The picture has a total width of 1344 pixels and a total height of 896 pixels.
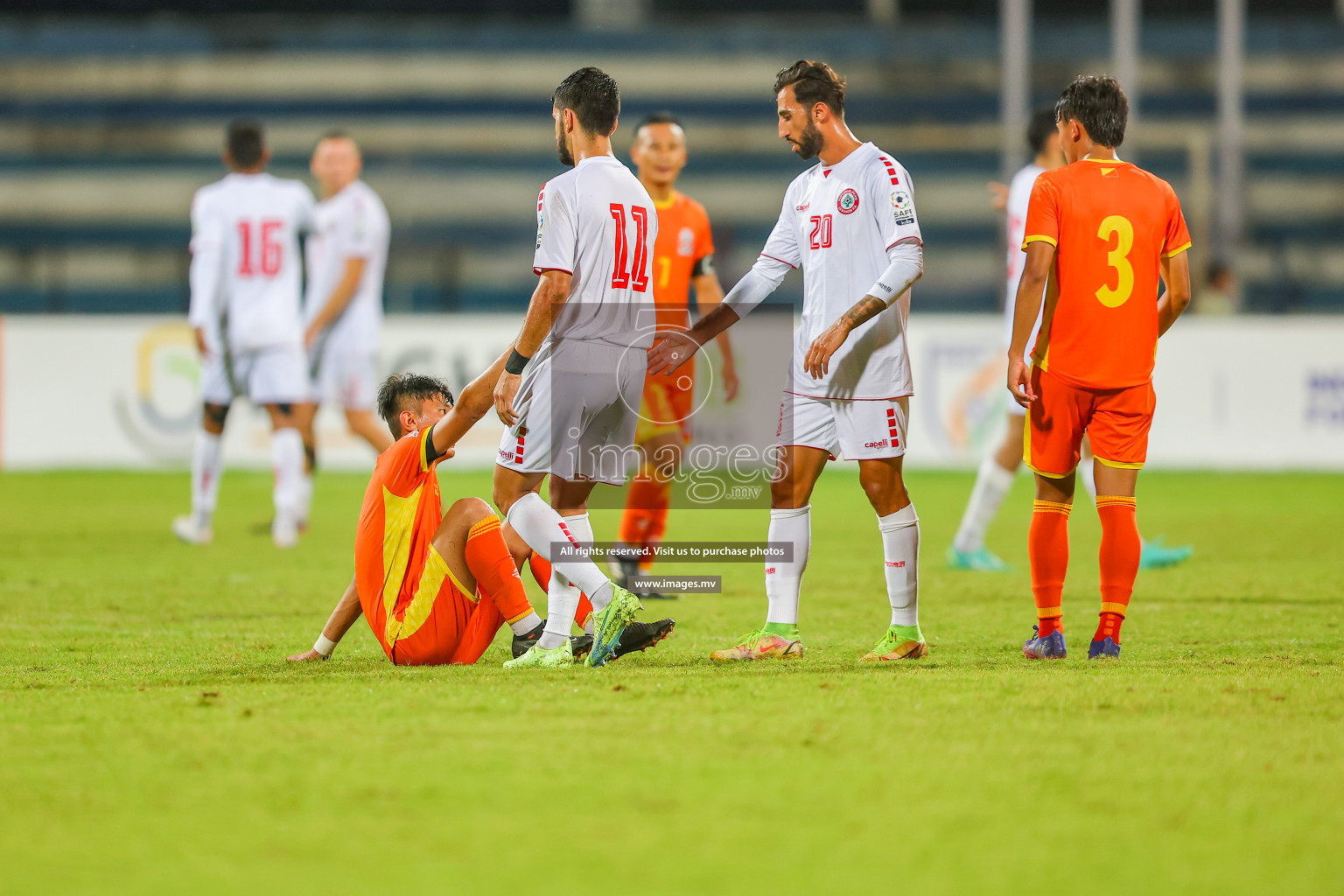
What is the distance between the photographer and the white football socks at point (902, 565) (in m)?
5.03

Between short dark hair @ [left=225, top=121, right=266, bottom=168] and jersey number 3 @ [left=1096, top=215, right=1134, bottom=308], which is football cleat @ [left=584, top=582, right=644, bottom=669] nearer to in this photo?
jersey number 3 @ [left=1096, top=215, right=1134, bottom=308]

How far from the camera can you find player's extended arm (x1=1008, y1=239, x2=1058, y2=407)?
4.89m

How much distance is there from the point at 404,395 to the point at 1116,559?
2400 mm

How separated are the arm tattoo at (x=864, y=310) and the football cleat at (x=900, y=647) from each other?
1.06 meters

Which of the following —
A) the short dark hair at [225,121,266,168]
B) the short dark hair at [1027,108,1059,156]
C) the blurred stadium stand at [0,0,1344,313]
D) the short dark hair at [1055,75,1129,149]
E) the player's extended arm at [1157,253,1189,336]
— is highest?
the blurred stadium stand at [0,0,1344,313]

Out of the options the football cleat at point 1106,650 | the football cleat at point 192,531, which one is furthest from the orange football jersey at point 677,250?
the football cleat at point 192,531

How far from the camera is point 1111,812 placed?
3.09 meters

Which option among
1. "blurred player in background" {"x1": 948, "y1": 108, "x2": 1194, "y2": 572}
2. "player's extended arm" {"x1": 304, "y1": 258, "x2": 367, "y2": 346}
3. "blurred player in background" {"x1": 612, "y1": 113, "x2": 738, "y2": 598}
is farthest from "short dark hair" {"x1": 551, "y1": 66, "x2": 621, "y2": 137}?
"player's extended arm" {"x1": 304, "y1": 258, "x2": 367, "y2": 346}

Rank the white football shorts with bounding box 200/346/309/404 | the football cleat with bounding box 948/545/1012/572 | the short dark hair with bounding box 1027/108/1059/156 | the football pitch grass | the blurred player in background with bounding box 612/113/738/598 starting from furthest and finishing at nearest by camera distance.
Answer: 1. the white football shorts with bounding box 200/346/309/404
2. the football cleat with bounding box 948/545/1012/572
3. the short dark hair with bounding box 1027/108/1059/156
4. the blurred player in background with bounding box 612/113/738/598
5. the football pitch grass

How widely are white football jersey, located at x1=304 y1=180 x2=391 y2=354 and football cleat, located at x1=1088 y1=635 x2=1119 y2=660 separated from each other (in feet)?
21.0

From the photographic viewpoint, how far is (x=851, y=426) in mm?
4980

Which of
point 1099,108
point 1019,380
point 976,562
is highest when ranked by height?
point 1099,108

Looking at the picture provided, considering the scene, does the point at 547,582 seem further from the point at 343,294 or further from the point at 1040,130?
the point at 343,294

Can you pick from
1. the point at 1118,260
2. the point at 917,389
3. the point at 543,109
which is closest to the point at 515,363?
the point at 1118,260
